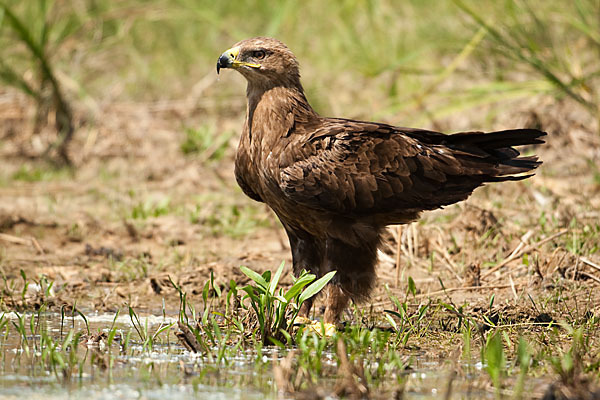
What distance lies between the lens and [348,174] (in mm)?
4469

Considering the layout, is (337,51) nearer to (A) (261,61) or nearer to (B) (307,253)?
(A) (261,61)

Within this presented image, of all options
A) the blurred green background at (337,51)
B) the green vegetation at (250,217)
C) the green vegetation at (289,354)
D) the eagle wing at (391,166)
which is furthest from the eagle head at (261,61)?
the blurred green background at (337,51)

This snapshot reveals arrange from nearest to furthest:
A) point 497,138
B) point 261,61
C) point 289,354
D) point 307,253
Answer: point 289,354 < point 497,138 < point 307,253 < point 261,61

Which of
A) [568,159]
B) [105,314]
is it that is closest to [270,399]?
[105,314]

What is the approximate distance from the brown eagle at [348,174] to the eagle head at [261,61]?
0.07 meters

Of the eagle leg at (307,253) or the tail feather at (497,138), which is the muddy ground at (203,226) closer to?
the eagle leg at (307,253)

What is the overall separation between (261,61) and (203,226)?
6.79ft

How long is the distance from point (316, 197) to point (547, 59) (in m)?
4.27

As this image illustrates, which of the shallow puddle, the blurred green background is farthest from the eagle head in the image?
the blurred green background

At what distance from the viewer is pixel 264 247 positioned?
6207mm

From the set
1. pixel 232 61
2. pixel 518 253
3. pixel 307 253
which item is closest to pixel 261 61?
pixel 232 61

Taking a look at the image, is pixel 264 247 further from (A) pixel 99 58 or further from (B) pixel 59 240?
(A) pixel 99 58

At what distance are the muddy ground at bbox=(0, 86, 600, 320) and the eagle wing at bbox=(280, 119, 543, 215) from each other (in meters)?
0.67

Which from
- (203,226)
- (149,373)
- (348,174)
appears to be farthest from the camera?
(203,226)
